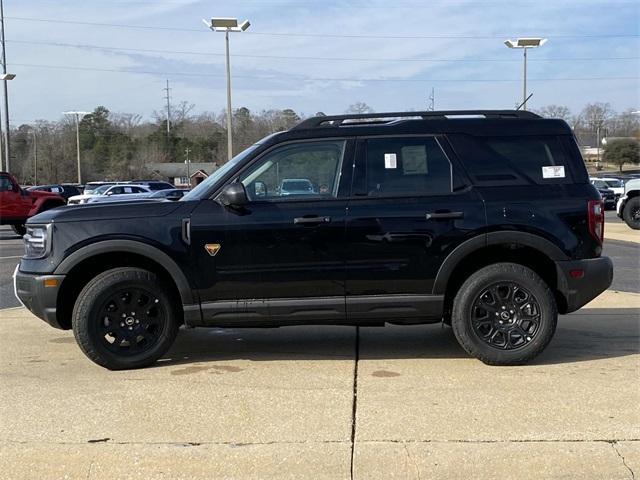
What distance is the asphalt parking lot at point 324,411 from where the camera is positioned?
3715 mm

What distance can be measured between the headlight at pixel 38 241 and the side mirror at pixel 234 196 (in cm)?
139

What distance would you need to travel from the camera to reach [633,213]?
63.1 feet

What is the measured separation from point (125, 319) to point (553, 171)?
3.61 meters

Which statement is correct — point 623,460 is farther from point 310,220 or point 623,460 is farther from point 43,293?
point 43,293

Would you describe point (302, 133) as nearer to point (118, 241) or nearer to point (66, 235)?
point (118, 241)

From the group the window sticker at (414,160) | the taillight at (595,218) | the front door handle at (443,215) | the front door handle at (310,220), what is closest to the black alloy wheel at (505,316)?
the front door handle at (443,215)

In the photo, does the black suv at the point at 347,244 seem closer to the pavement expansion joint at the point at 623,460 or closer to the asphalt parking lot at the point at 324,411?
the asphalt parking lot at the point at 324,411

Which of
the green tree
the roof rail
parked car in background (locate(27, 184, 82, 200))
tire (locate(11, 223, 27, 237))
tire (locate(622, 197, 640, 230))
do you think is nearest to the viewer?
the roof rail

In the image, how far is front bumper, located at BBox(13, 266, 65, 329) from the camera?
17.2ft

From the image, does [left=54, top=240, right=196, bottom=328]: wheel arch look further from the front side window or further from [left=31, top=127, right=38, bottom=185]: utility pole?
[left=31, top=127, right=38, bottom=185]: utility pole

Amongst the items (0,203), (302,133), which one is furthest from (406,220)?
(0,203)

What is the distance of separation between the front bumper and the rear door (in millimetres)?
2278

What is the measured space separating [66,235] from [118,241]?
420mm

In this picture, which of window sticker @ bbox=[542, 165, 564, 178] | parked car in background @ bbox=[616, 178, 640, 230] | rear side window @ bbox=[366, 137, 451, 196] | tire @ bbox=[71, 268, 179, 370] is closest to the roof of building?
parked car in background @ bbox=[616, 178, 640, 230]
